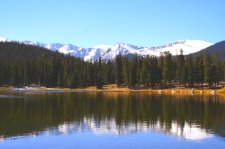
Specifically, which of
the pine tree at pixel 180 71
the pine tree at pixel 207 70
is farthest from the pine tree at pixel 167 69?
the pine tree at pixel 207 70

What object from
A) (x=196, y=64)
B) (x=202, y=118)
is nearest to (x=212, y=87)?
(x=196, y=64)

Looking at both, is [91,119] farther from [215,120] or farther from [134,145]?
[134,145]

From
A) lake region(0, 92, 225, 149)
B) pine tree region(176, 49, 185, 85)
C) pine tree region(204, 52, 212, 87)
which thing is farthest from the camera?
pine tree region(176, 49, 185, 85)

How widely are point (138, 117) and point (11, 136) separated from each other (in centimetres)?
2651

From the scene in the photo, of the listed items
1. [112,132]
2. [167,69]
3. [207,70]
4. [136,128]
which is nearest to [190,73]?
[207,70]

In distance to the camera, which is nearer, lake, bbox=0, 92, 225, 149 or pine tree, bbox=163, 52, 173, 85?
lake, bbox=0, 92, 225, 149

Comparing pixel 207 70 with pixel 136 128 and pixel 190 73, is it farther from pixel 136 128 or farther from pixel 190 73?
pixel 136 128

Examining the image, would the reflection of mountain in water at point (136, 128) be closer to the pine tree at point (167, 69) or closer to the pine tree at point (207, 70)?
the pine tree at point (207, 70)

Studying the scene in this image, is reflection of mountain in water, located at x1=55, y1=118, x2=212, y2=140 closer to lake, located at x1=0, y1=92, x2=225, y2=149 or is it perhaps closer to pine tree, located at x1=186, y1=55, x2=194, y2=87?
lake, located at x1=0, y1=92, x2=225, y2=149

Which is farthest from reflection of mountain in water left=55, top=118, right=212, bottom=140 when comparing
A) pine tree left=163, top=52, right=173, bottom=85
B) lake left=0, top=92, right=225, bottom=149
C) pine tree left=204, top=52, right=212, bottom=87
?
pine tree left=163, top=52, right=173, bottom=85

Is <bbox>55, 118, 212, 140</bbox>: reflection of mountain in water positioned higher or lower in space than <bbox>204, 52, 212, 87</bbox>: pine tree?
lower

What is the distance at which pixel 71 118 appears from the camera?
208 ft

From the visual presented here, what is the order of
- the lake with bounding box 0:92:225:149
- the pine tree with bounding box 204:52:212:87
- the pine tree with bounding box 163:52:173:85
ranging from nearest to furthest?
the lake with bounding box 0:92:225:149, the pine tree with bounding box 204:52:212:87, the pine tree with bounding box 163:52:173:85

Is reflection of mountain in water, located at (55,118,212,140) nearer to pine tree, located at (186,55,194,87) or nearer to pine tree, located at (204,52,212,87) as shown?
pine tree, located at (204,52,212,87)
